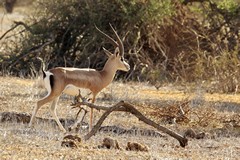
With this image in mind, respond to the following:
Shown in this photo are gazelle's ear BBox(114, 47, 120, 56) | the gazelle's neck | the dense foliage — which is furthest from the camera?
the dense foliage

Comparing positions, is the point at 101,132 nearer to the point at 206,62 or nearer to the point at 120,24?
the point at 206,62

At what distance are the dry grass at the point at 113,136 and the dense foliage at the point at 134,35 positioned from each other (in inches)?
111

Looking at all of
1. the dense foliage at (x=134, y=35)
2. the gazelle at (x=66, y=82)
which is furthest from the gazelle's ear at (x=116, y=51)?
the dense foliage at (x=134, y=35)

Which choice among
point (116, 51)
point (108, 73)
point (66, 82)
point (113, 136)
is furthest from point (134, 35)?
point (113, 136)

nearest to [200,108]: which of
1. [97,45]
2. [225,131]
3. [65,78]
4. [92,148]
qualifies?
[225,131]

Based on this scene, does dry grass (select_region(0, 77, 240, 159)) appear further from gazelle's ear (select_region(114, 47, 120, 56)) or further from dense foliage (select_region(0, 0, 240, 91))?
dense foliage (select_region(0, 0, 240, 91))

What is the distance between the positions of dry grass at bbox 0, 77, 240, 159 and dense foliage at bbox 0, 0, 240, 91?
9.23 ft

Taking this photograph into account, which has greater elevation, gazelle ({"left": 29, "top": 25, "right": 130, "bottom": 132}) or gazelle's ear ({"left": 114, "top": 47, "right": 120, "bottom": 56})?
gazelle's ear ({"left": 114, "top": 47, "right": 120, "bottom": 56})

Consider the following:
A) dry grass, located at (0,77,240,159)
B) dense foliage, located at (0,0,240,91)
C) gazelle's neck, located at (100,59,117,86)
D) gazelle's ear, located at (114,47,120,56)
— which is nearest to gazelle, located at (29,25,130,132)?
gazelle's neck, located at (100,59,117,86)

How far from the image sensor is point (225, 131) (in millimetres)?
11211

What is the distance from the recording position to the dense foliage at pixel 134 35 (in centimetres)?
1883

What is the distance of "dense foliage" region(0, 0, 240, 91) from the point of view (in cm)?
1883

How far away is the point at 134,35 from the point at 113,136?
9115 millimetres

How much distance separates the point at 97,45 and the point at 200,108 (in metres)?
6.37
